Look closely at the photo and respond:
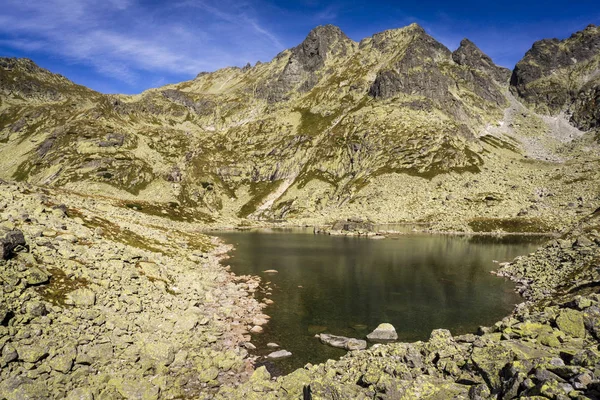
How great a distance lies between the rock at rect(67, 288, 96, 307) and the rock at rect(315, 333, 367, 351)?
17.0m

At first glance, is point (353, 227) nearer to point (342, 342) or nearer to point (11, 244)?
point (342, 342)

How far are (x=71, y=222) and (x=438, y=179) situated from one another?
159 meters

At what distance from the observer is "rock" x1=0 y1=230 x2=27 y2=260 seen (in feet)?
68.8

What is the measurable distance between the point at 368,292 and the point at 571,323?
22.9 metres

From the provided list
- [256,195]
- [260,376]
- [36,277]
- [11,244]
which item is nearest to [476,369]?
[260,376]

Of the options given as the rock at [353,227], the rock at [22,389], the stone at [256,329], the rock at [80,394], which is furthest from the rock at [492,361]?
the rock at [353,227]

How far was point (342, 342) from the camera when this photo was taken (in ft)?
83.1

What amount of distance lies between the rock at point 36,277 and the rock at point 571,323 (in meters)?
31.9

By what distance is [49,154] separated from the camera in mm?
193875

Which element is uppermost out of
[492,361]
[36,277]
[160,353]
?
[492,361]

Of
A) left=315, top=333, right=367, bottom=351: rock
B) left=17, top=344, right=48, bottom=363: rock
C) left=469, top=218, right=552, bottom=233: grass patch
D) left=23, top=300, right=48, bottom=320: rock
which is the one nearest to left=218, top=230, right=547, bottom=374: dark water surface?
left=315, top=333, right=367, bottom=351: rock

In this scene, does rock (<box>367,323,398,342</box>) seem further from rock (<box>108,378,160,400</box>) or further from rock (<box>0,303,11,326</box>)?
rock (<box>0,303,11,326</box>)

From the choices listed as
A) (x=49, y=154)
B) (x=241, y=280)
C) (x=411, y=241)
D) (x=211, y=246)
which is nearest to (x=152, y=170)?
(x=49, y=154)

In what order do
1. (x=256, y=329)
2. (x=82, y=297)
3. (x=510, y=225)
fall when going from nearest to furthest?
1. (x=82, y=297)
2. (x=256, y=329)
3. (x=510, y=225)
